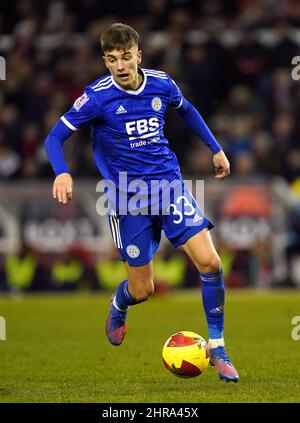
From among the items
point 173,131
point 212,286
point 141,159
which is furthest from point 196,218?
point 173,131

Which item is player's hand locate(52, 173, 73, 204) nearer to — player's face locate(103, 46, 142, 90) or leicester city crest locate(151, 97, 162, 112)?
player's face locate(103, 46, 142, 90)

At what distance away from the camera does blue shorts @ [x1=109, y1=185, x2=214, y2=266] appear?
7.12 metres

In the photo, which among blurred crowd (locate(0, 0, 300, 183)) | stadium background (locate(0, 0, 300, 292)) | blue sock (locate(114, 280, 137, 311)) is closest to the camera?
blue sock (locate(114, 280, 137, 311))

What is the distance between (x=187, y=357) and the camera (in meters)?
6.86

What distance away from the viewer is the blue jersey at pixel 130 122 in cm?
714

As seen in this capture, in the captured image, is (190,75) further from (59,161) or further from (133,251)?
(59,161)

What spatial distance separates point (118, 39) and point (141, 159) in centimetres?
88

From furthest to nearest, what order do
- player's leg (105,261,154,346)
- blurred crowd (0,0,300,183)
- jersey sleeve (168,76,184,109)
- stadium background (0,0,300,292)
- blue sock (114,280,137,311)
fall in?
1. blurred crowd (0,0,300,183)
2. stadium background (0,0,300,292)
3. blue sock (114,280,137,311)
4. player's leg (105,261,154,346)
5. jersey sleeve (168,76,184,109)

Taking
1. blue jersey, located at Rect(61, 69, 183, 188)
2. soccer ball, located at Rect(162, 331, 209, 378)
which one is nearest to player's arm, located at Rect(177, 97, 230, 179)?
blue jersey, located at Rect(61, 69, 183, 188)

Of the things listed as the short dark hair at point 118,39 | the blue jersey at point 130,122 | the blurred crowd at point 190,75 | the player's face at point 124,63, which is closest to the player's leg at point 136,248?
the blue jersey at point 130,122

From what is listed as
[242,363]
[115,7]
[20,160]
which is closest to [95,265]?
[20,160]

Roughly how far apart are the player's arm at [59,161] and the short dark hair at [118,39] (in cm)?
63

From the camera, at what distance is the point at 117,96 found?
7.16 m
